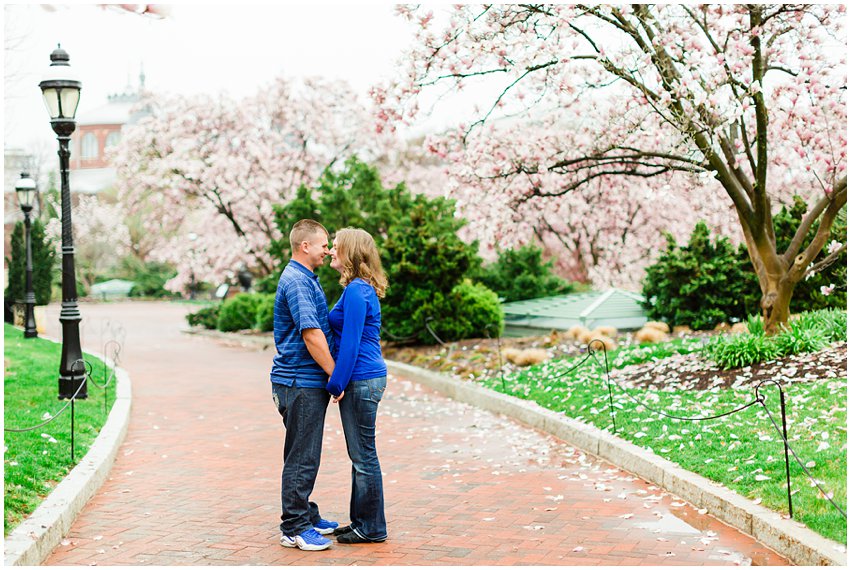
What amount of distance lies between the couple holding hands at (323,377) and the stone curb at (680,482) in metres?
2.24

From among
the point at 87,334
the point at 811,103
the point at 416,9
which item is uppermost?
the point at 416,9

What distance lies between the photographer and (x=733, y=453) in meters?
6.92

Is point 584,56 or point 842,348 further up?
point 584,56

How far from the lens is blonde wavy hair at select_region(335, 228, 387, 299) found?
542 centimetres

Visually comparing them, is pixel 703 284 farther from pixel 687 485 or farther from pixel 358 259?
pixel 358 259

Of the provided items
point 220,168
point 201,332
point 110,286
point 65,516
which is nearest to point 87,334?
point 201,332

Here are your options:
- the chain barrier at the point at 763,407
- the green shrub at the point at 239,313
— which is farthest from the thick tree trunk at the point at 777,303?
the green shrub at the point at 239,313

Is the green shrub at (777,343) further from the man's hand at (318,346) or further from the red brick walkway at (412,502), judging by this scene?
the man's hand at (318,346)

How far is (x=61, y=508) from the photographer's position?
5.83 metres

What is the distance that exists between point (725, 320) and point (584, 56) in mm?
7036

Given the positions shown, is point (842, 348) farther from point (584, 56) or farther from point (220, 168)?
point (220, 168)

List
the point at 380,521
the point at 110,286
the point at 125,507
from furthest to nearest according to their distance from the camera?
the point at 110,286 → the point at 125,507 → the point at 380,521

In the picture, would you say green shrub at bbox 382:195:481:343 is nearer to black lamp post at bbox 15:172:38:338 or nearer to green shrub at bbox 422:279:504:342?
green shrub at bbox 422:279:504:342

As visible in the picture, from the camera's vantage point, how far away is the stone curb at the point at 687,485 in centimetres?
491
